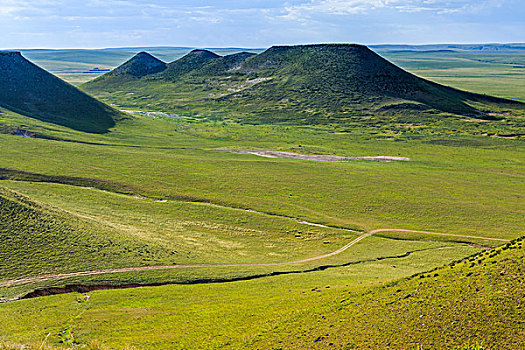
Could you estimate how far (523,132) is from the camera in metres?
173

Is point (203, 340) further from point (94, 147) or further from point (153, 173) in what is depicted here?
point (94, 147)

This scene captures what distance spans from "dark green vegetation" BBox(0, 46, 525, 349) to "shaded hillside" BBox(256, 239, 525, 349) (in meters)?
0.14

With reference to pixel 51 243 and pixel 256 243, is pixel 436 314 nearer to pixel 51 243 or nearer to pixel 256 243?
pixel 256 243

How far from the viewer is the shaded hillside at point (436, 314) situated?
29750 millimetres

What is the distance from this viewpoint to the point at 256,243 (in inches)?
2749

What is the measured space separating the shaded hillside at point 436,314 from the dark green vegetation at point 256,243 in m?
0.14

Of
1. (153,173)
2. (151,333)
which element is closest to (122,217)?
(153,173)

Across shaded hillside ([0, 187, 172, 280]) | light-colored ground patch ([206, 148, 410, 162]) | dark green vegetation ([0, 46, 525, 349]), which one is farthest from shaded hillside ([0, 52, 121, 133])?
shaded hillside ([0, 187, 172, 280])

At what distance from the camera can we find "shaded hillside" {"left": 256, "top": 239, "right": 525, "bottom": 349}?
29.8m

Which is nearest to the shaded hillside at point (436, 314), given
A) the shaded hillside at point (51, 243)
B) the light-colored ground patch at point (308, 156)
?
the shaded hillside at point (51, 243)

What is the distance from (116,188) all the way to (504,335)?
279 feet

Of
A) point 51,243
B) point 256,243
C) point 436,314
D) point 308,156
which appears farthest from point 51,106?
point 436,314

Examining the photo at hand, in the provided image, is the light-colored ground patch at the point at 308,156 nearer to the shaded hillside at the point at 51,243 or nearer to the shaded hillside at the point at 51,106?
the shaded hillside at the point at 51,106

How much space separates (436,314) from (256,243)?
129ft
